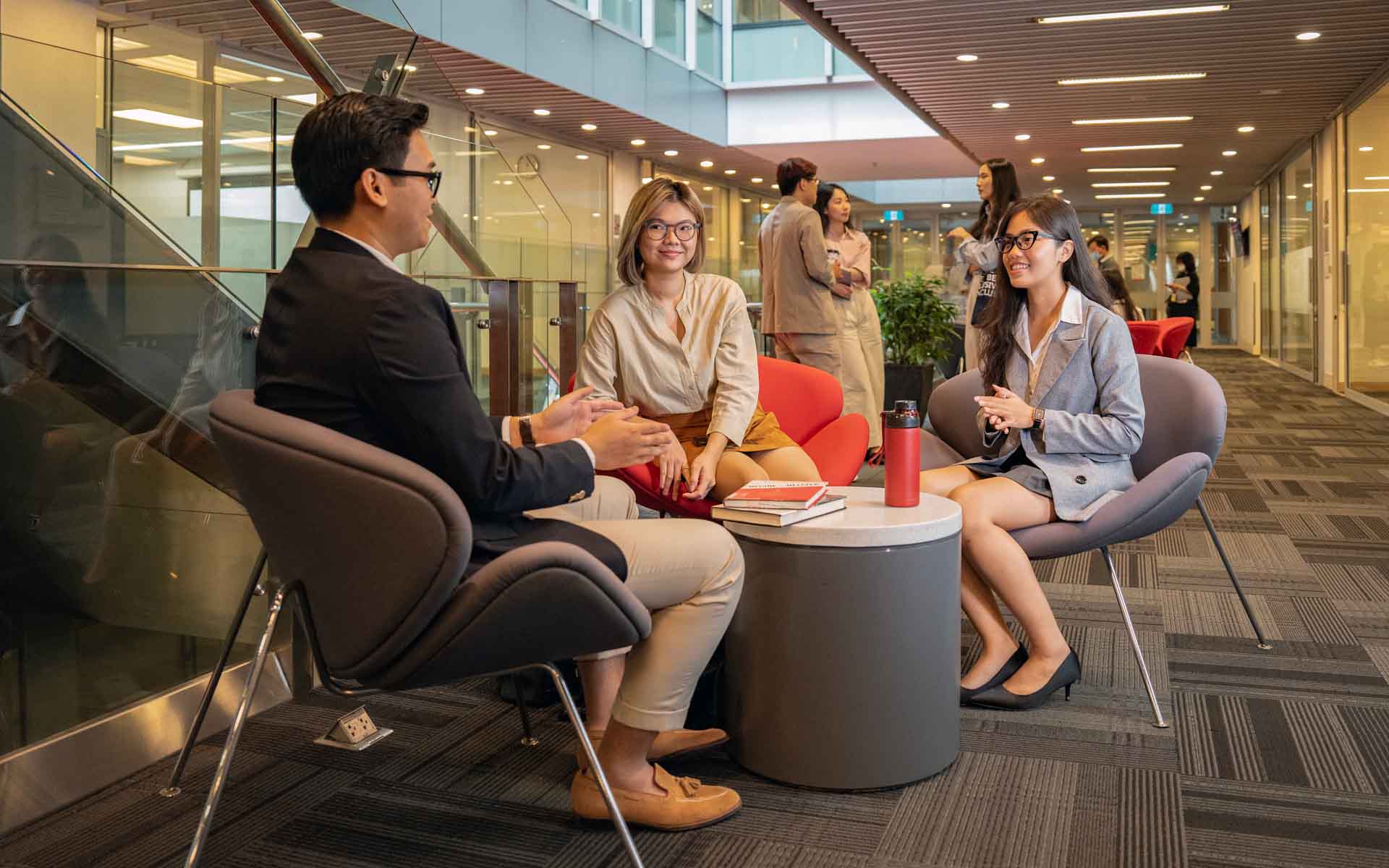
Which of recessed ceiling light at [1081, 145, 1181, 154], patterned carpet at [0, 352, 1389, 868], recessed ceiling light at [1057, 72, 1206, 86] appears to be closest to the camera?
patterned carpet at [0, 352, 1389, 868]

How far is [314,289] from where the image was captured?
1802mm

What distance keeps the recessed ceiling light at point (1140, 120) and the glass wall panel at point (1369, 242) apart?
1457 mm

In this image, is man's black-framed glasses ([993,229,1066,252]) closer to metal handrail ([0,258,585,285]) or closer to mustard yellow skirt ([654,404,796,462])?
mustard yellow skirt ([654,404,796,462])

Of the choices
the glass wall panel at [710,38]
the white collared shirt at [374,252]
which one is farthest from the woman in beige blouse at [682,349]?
the glass wall panel at [710,38]

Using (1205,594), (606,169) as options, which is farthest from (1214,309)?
(1205,594)

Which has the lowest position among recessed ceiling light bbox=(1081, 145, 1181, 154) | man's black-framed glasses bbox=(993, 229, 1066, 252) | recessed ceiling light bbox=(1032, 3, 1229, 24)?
man's black-framed glasses bbox=(993, 229, 1066, 252)

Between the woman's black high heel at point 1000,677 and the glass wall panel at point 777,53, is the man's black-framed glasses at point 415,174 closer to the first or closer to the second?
the woman's black high heel at point 1000,677

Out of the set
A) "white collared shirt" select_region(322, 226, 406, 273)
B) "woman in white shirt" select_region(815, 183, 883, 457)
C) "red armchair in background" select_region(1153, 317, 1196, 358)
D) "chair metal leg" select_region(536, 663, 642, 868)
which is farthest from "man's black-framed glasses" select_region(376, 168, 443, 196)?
"red armchair in background" select_region(1153, 317, 1196, 358)

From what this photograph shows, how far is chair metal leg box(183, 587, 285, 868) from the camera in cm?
177

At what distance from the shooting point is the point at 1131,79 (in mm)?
9664

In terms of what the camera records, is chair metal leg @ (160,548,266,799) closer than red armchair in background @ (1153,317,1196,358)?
Yes

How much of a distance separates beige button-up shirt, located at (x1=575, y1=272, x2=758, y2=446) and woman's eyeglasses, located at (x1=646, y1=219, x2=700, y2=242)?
17 cm

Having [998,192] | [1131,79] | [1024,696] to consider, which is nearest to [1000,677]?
[1024,696]

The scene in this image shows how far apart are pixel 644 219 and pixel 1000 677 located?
1.46 meters
